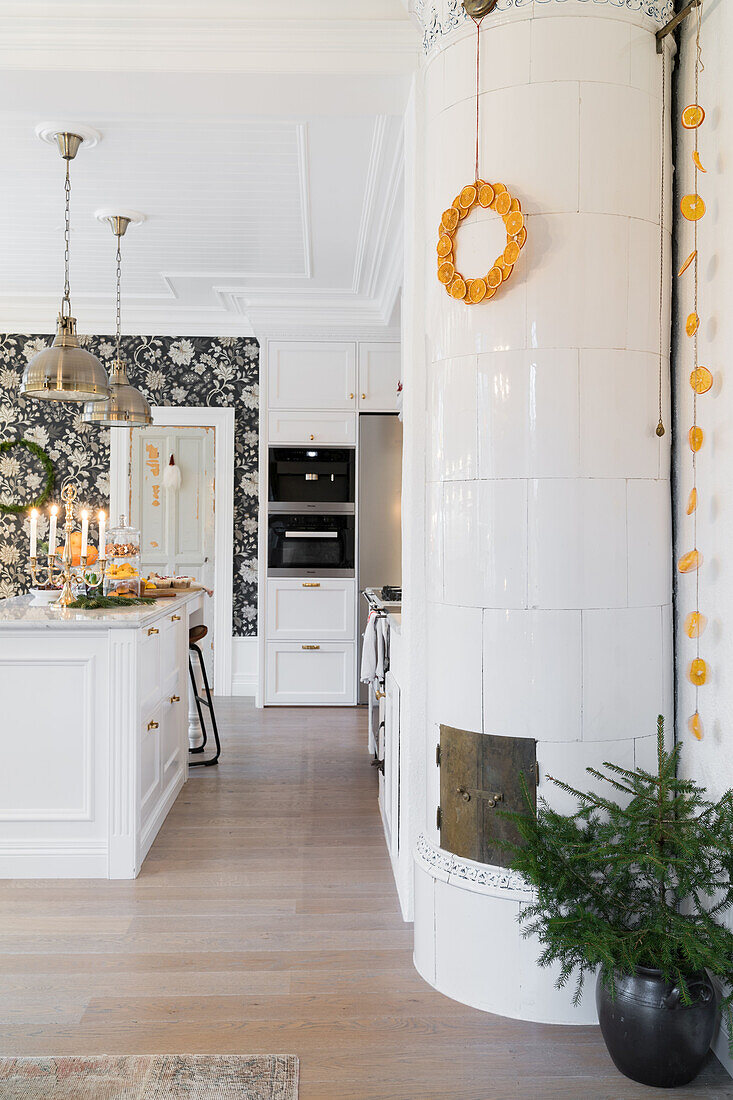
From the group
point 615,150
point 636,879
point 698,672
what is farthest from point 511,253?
point 636,879

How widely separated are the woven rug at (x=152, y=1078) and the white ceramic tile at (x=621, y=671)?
1078 millimetres

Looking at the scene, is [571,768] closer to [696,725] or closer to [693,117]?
[696,725]

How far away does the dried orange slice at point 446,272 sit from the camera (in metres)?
2.33

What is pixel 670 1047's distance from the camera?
188cm

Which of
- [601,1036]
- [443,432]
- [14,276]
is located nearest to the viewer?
[601,1036]

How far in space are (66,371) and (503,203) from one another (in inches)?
76.3

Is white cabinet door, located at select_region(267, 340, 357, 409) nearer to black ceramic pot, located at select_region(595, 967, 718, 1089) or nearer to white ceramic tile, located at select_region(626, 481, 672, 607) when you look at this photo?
white ceramic tile, located at select_region(626, 481, 672, 607)

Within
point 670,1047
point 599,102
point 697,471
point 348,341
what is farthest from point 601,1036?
point 348,341

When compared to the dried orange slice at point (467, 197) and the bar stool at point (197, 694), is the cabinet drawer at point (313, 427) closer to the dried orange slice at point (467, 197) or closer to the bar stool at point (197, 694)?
the bar stool at point (197, 694)

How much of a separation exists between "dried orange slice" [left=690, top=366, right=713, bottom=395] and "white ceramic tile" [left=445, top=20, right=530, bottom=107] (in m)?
0.86

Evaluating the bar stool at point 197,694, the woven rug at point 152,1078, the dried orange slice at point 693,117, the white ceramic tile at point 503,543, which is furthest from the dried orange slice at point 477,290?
the bar stool at point 197,694

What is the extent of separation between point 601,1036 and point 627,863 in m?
0.59

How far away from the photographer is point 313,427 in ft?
20.1

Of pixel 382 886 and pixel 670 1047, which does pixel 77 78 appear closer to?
pixel 382 886
